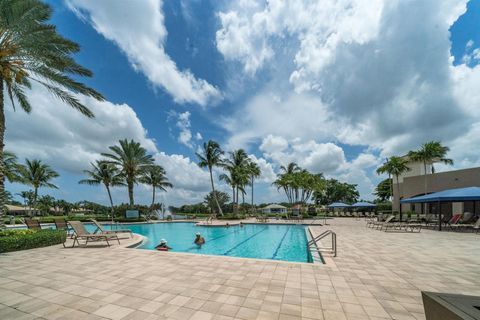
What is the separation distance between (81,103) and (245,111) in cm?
1086

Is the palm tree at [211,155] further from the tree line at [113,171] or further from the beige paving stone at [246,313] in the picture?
the beige paving stone at [246,313]

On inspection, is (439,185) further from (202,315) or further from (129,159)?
(129,159)

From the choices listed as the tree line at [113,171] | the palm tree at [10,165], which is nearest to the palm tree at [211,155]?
the tree line at [113,171]

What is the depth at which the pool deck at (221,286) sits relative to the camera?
3.26 metres

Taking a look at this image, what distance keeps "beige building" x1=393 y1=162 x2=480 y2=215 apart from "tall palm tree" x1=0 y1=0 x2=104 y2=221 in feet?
98.1

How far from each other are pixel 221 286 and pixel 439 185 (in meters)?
28.3

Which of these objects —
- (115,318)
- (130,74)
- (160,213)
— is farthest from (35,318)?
(160,213)

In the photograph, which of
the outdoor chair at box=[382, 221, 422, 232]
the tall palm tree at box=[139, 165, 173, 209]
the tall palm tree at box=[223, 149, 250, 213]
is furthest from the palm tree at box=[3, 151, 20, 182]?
the outdoor chair at box=[382, 221, 422, 232]

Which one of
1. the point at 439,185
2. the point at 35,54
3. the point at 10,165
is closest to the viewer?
the point at 35,54

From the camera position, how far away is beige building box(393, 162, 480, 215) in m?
19.8

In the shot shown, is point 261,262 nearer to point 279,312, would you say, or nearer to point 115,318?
point 279,312

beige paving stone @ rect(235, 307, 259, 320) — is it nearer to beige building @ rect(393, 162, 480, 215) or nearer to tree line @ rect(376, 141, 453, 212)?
beige building @ rect(393, 162, 480, 215)

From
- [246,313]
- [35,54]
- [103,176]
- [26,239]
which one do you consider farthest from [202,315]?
[103,176]

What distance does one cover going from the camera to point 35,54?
8.18 metres
